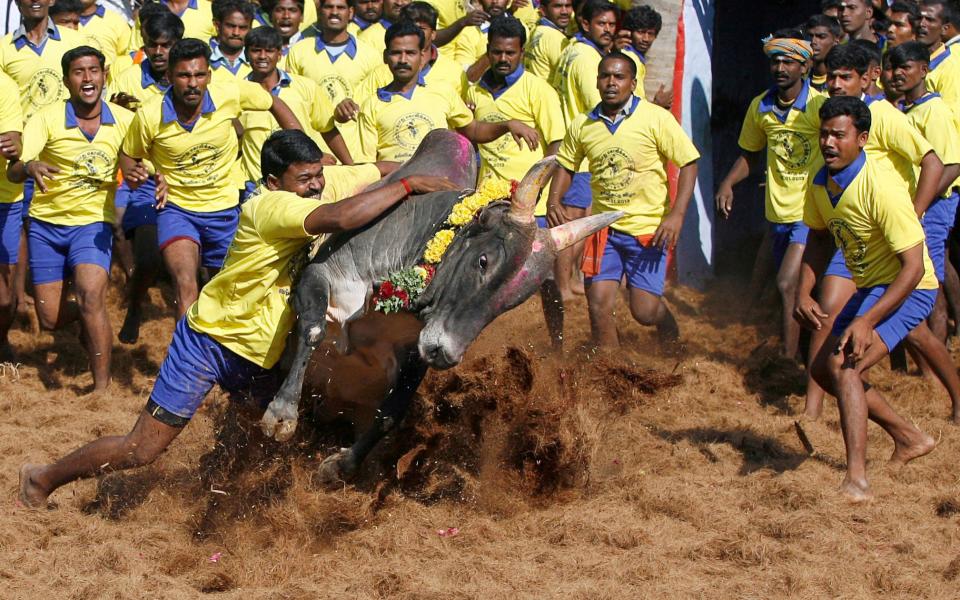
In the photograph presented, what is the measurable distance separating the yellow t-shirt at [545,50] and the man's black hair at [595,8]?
30cm

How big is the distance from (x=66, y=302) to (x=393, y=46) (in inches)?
113

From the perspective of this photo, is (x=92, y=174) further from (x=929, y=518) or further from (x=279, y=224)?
(x=929, y=518)

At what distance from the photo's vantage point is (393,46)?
374 inches

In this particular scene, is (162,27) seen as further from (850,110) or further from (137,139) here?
(850,110)

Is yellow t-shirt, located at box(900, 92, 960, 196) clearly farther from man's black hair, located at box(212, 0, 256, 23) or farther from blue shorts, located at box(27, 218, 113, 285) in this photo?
blue shorts, located at box(27, 218, 113, 285)

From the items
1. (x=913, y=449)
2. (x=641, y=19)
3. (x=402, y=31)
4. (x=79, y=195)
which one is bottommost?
(x=913, y=449)

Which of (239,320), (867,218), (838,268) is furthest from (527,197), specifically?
(838,268)

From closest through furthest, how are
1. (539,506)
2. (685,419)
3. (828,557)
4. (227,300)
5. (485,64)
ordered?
1. (828,557)
2. (227,300)
3. (539,506)
4. (685,419)
5. (485,64)

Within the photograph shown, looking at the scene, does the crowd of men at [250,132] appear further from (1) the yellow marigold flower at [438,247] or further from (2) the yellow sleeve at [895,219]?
(2) the yellow sleeve at [895,219]

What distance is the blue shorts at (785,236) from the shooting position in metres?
9.42

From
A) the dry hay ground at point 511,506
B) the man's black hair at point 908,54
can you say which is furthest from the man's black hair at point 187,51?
the man's black hair at point 908,54

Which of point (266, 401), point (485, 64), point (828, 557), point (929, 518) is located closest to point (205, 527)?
point (266, 401)

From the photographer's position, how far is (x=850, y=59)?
8594mm

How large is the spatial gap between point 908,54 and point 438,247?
421cm
